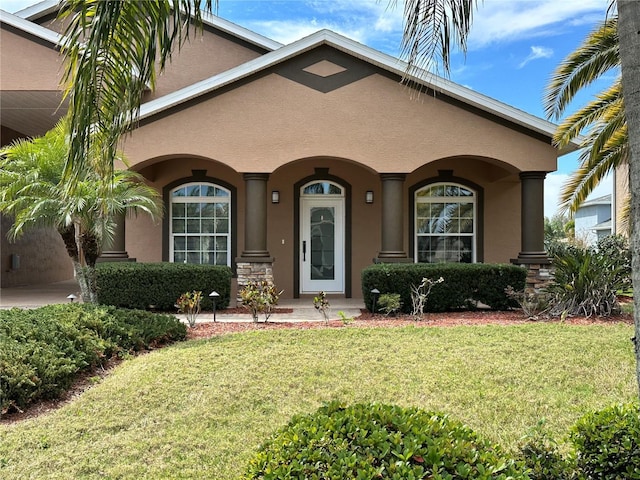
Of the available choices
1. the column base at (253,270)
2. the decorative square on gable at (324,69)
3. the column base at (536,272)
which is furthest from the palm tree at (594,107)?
the column base at (253,270)

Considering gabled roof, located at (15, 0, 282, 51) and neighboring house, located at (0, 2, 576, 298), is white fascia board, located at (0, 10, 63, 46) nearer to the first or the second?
neighboring house, located at (0, 2, 576, 298)

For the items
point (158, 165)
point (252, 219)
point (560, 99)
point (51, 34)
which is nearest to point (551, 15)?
point (560, 99)

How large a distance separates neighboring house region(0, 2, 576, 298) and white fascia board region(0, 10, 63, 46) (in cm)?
3

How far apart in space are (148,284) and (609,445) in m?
9.07

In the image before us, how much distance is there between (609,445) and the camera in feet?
9.09

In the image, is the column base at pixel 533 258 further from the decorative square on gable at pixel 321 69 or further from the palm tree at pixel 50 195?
the palm tree at pixel 50 195

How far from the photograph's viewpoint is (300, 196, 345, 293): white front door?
1325 centimetres

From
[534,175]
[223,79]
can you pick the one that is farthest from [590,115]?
[223,79]

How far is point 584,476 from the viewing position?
108 inches

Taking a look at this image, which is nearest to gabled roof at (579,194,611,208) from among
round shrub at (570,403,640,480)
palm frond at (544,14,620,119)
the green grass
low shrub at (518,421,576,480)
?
palm frond at (544,14,620,119)

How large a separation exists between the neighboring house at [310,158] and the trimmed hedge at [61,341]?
3821mm

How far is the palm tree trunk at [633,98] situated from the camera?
2281 millimetres

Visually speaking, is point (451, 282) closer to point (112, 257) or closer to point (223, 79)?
point (223, 79)

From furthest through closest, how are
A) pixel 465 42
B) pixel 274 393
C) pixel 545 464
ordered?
pixel 274 393 → pixel 465 42 → pixel 545 464
